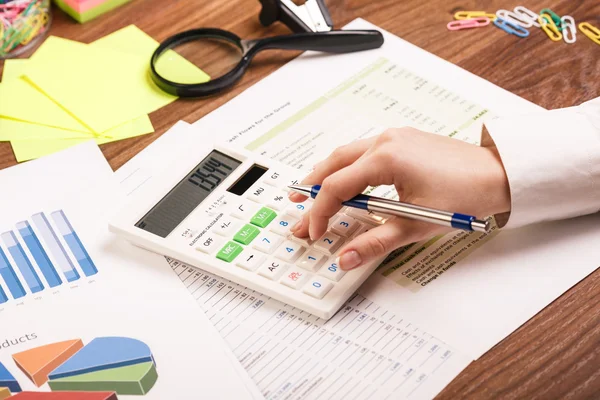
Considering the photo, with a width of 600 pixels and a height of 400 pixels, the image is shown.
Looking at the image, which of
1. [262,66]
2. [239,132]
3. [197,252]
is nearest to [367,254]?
[197,252]

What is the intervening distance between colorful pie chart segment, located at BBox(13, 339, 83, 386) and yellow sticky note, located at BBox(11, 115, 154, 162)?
287mm

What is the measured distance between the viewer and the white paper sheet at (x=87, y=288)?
2.08 ft

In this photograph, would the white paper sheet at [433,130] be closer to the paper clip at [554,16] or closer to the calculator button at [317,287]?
the calculator button at [317,287]

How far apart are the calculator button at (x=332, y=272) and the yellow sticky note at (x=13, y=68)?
0.53m

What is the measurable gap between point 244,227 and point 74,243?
0.19 meters

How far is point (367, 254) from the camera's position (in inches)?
25.9

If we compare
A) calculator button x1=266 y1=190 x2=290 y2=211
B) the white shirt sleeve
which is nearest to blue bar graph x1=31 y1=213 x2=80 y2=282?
calculator button x1=266 y1=190 x2=290 y2=211

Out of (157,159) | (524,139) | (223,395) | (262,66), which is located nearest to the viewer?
(223,395)

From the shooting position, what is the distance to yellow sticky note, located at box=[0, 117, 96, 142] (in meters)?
0.88

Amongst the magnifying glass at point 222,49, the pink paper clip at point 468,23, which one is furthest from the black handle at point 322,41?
the pink paper clip at point 468,23

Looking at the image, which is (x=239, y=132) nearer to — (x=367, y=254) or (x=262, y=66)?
(x=262, y=66)

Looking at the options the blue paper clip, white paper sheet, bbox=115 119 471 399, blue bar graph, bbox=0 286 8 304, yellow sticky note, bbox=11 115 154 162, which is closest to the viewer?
white paper sheet, bbox=115 119 471 399

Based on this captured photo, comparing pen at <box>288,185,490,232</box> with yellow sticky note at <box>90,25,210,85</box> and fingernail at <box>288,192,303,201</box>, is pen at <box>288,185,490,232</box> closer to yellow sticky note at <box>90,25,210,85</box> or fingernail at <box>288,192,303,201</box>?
fingernail at <box>288,192,303,201</box>

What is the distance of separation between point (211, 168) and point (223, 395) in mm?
265
